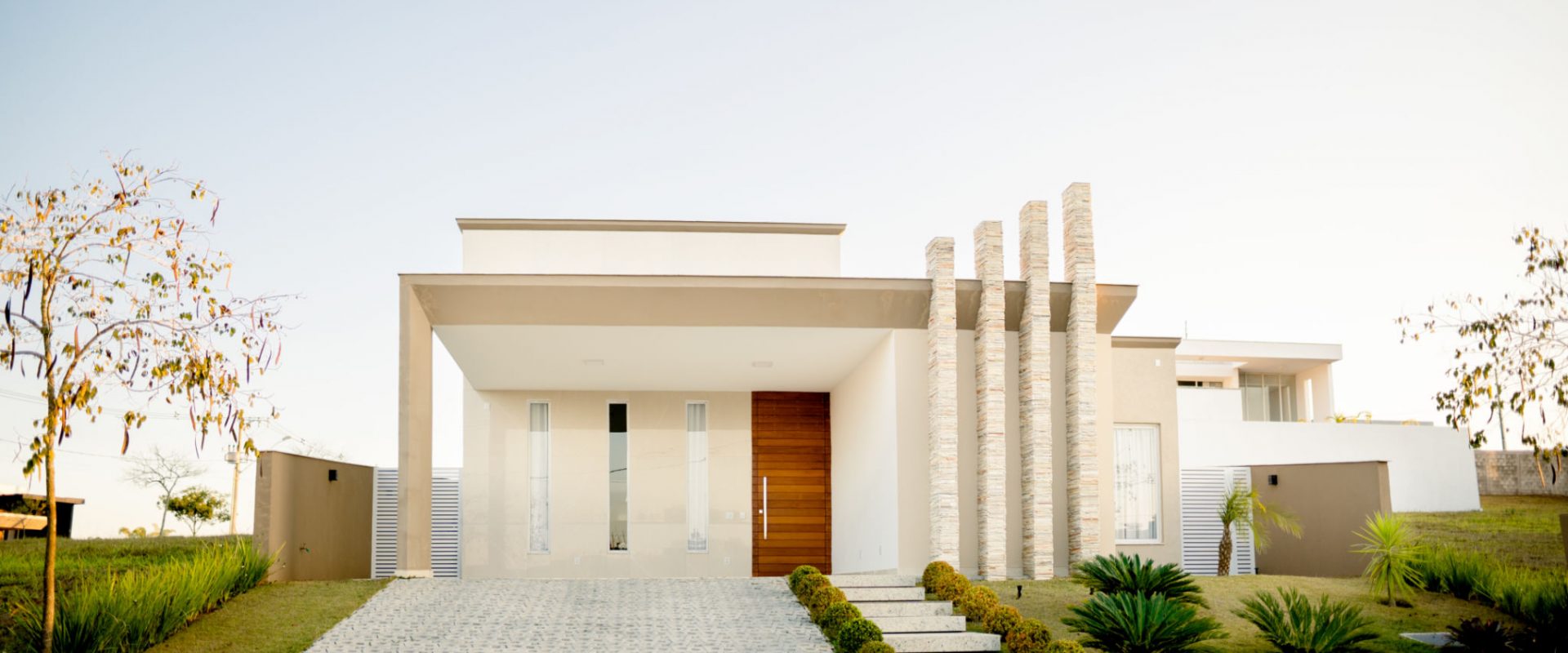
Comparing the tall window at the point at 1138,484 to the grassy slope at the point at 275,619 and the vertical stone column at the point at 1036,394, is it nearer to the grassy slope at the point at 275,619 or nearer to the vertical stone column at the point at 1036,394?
the vertical stone column at the point at 1036,394

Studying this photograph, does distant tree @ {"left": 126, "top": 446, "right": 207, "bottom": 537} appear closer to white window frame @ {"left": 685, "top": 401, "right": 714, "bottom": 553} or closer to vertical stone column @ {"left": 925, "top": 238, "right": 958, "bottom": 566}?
white window frame @ {"left": 685, "top": 401, "right": 714, "bottom": 553}

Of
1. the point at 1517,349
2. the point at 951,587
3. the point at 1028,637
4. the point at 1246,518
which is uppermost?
the point at 1517,349

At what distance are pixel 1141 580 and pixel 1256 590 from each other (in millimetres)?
2336

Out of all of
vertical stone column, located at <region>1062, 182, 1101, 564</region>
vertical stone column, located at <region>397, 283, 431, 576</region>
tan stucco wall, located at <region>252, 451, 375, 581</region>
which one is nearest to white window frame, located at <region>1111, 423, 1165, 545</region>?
vertical stone column, located at <region>1062, 182, 1101, 564</region>

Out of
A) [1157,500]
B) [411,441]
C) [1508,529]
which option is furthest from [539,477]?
[1508,529]

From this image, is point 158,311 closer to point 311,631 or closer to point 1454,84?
point 311,631

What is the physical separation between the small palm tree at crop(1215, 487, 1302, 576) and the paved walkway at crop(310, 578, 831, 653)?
7.06 meters

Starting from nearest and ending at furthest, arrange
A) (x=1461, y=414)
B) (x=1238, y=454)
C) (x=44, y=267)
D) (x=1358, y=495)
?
(x=44, y=267) → (x=1461, y=414) → (x=1358, y=495) → (x=1238, y=454)

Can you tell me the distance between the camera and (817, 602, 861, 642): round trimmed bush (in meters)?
11.6

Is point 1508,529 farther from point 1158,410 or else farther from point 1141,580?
point 1141,580

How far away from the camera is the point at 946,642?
38.1ft

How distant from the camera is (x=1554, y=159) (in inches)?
749

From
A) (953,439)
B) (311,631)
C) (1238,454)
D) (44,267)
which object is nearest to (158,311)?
(44,267)

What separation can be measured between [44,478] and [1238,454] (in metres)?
29.8
